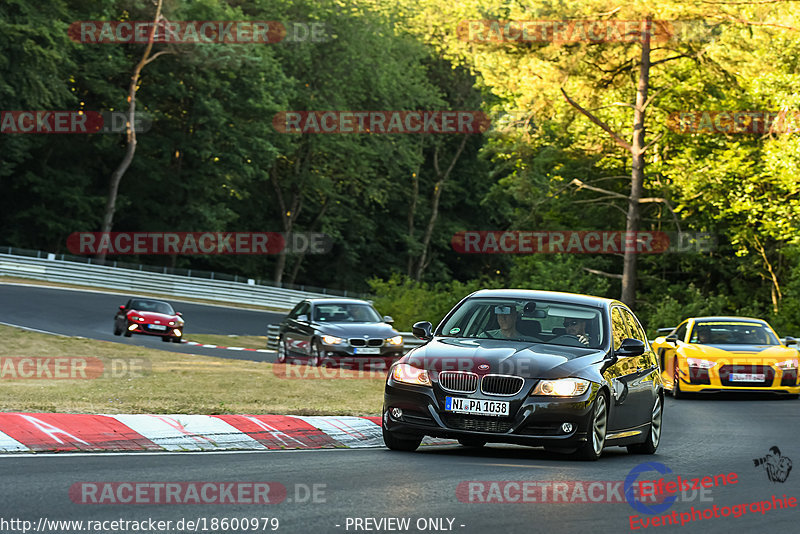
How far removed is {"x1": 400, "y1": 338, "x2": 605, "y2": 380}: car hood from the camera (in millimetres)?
10898

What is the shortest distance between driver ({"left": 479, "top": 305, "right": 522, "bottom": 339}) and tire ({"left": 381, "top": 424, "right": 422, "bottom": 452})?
126 centimetres

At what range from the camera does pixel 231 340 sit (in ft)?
132

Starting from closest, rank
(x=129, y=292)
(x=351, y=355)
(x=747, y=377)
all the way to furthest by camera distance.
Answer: (x=747, y=377) < (x=351, y=355) < (x=129, y=292)

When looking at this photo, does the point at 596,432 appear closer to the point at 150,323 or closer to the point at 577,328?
the point at 577,328

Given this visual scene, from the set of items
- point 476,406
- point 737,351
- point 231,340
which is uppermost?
point 476,406

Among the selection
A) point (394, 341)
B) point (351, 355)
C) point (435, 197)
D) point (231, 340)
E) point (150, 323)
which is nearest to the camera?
point (351, 355)

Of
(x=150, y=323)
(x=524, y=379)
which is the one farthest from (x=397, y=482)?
(x=150, y=323)

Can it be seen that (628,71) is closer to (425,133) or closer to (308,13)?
(308,13)

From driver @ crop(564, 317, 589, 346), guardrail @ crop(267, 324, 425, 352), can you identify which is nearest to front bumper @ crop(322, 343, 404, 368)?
guardrail @ crop(267, 324, 425, 352)

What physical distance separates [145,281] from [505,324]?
155ft

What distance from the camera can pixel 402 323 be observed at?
40625mm

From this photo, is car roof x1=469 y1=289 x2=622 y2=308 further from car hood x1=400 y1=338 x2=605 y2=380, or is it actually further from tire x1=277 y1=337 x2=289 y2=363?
tire x1=277 y1=337 x2=289 y2=363

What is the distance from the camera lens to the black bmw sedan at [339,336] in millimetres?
26172

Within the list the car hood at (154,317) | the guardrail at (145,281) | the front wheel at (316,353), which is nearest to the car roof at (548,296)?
the front wheel at (316,353)
